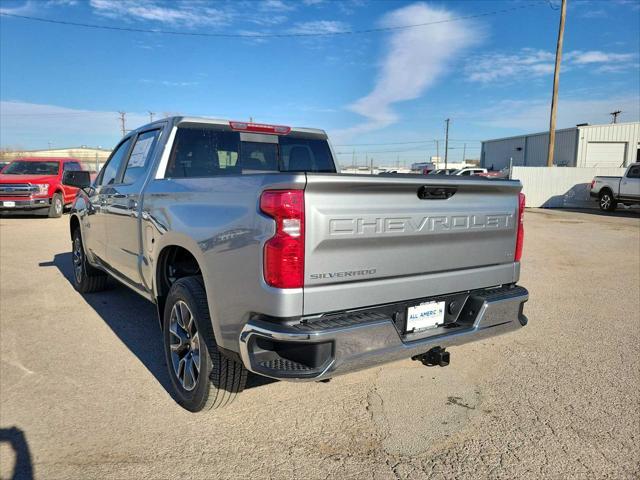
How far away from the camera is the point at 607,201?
20297 mm

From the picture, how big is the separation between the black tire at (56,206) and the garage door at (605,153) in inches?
1242

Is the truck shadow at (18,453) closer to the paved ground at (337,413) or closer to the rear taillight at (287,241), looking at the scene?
the paved ground at (337,413)

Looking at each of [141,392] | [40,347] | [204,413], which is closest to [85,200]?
[40,347]

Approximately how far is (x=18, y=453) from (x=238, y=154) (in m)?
2.69

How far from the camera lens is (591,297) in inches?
245

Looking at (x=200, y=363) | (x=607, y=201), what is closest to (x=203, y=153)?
(x=200, y=363)

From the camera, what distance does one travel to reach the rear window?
3.96 m

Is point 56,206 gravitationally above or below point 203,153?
below

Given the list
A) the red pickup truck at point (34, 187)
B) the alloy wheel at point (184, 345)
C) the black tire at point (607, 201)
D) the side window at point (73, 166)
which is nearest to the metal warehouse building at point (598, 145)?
the black tire at point (607, 201)

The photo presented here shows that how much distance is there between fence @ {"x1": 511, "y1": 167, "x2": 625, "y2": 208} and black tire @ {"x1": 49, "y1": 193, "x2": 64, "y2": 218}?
1904 cm

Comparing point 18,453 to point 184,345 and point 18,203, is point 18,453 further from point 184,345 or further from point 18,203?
point 18,203

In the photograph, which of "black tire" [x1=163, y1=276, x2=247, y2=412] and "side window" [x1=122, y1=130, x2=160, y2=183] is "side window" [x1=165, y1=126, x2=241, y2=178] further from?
"black tire" [x1=163, y1=276, x2=247, y2=412]

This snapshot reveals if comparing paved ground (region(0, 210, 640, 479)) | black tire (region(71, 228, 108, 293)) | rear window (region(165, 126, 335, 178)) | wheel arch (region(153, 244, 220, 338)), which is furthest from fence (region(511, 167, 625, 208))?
wheel arch (region(153, 244, 220, 338))

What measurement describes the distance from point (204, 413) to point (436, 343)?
158cm
